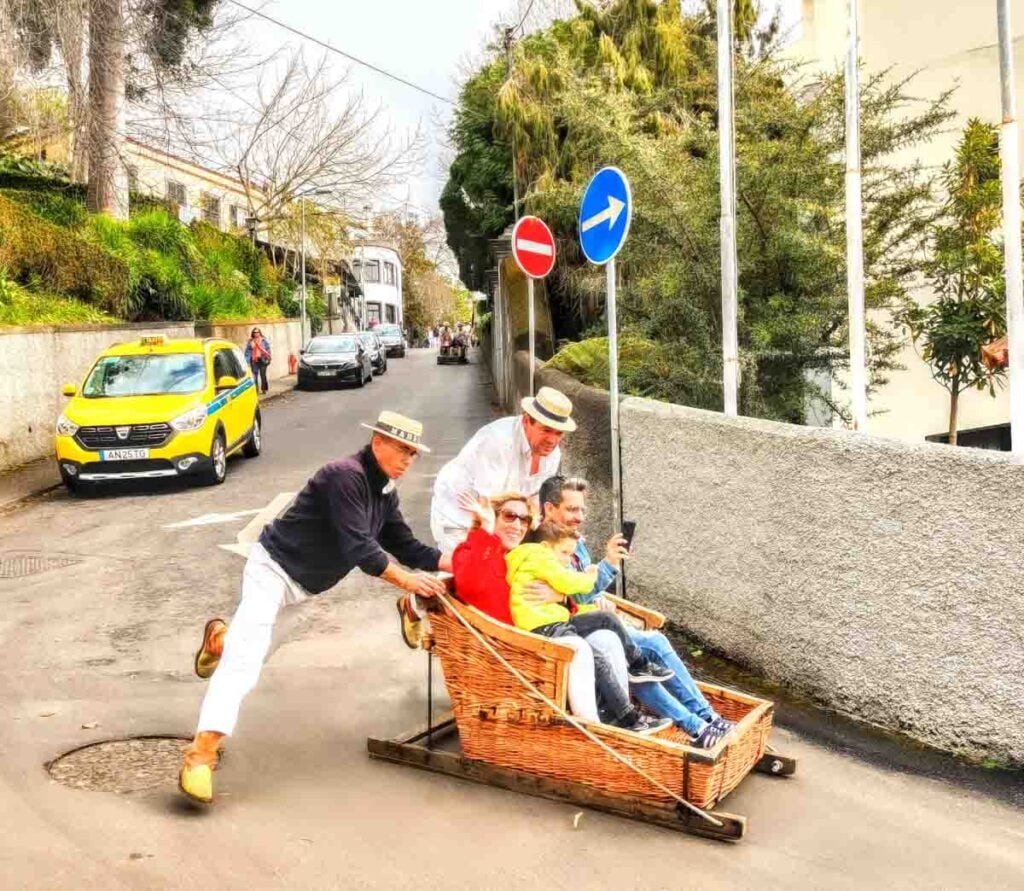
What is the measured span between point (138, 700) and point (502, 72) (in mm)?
22416

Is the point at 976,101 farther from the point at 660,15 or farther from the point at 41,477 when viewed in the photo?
the point at 41,477

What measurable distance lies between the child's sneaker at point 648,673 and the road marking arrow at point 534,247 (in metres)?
6.45

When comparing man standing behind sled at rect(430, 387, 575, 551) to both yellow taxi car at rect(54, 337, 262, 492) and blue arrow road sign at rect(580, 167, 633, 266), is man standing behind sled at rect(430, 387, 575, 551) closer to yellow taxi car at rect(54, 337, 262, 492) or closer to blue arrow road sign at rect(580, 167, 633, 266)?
blue arrow road sign at rect(580, 167, 633, 266)

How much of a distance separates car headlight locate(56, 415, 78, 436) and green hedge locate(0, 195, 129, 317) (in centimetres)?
659

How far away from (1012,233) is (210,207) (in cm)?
4500

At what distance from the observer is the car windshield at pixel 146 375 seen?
14.7 metres

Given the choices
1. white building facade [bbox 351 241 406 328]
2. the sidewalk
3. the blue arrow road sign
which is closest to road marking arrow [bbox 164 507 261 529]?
the sidewalk

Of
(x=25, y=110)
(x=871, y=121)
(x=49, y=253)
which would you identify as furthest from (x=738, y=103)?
(x=25, y=110)

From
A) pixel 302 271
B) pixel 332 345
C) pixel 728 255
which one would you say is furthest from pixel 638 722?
pixel 302 271

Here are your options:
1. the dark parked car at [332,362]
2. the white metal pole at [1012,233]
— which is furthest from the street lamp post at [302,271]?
the white metal pole at [1012,233]

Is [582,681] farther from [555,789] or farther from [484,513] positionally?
[484,513]

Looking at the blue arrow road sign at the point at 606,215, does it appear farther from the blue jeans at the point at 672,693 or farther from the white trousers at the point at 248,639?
the white trousers at the point at 248,639

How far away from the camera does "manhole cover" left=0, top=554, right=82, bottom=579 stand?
30.9 ft

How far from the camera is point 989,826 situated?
15.2 ft
